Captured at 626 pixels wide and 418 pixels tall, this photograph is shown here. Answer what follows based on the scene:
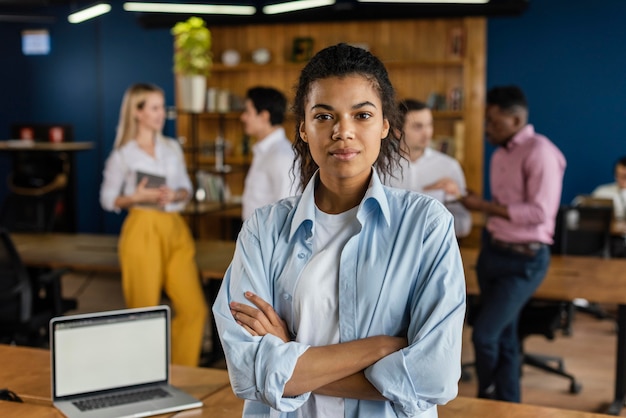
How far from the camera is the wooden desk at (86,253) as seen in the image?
472 cm

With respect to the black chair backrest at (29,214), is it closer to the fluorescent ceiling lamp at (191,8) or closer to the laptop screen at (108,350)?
the fluorescent ceiling lamp at (191,8)

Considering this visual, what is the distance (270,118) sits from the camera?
14.8 ft

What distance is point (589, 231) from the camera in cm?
610

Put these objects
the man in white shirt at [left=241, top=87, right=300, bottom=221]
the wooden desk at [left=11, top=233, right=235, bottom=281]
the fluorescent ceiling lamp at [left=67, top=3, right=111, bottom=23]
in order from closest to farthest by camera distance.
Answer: the man in white shirt at [left=241, top=87, right=300, bottom=221], the wooden desk at [left=11, top=233, right=235, bottom=281], the fluorescent ceiling lamp at [left=67, top=3, right=111, bottom=23]

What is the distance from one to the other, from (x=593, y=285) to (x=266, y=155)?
1.83 meters

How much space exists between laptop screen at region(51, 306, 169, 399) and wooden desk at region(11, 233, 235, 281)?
1.99m

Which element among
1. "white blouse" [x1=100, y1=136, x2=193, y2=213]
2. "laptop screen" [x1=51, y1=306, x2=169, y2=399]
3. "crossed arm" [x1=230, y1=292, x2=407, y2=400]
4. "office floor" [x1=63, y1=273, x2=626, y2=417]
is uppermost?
"white blouse" [x1=100, y1=136, x2=193, y2=213]

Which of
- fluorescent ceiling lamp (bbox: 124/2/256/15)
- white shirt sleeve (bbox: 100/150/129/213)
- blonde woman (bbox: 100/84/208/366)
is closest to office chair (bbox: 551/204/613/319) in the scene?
blonde woman (bbox: 100/84/208/366)

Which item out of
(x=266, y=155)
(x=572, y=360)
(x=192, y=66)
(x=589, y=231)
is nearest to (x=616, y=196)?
(x=589, y=231)

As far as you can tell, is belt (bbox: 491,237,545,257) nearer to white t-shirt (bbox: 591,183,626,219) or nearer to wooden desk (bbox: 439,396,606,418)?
wooden desk (bbox: 439,396,606,418)

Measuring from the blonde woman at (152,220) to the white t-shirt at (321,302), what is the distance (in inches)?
109

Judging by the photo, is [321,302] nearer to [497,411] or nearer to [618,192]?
[497,411]

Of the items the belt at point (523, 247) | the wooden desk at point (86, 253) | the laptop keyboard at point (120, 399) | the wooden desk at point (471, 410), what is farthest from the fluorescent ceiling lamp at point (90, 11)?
the wooden desk at point (471, 410)

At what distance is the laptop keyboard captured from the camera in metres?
2.30
